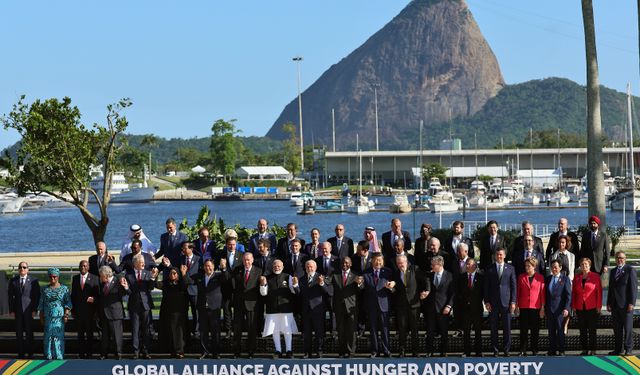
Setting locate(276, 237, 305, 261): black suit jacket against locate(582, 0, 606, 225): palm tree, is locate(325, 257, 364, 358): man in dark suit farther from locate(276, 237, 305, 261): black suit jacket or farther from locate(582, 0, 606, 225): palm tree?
locate(582, 0, 606, 225): palm tree

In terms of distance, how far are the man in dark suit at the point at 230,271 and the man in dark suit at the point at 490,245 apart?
3.80 m

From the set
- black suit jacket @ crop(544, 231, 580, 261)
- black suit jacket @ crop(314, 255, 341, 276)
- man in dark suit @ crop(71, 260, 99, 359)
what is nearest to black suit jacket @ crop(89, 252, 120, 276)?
man in dark suit @ crop(71, 260, 99, 359)

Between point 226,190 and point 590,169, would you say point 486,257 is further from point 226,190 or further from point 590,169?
point 226,190

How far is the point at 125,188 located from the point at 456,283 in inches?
6126

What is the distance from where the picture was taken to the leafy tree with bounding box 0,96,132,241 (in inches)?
1096

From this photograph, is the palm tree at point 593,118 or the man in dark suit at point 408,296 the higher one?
the palm tree at point 593,118

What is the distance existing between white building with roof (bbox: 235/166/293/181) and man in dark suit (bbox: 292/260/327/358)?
168851 mm

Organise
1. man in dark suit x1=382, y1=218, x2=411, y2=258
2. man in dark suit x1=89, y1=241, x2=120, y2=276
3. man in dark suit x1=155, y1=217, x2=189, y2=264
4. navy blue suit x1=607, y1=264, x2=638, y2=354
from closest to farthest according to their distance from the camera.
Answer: navy blue suit x1=607, y1=264, x2=638, y2=354
man in dark suit x1=89, y1=241, x2=120, y2=276
man in dark suit x1=382, y1=218, x2=411, y2=258
man in dark suit x1=155, y1=217, x2=189, y2=264

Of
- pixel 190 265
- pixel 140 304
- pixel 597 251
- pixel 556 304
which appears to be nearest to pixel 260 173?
pixel 597 251

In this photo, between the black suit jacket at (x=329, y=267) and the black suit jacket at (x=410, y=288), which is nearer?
the black suit jacket at (x=410, y=288)

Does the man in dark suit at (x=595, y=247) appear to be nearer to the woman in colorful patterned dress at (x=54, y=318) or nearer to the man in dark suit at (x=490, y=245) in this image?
the man in dark suit at (x=490, y=245)

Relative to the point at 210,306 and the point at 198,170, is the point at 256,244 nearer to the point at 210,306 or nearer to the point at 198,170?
the point at 210,306

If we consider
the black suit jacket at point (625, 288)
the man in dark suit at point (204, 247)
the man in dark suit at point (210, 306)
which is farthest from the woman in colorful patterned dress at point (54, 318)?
the black suit jacket at point (625, 288)

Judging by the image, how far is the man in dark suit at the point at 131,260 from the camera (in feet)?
50.6
